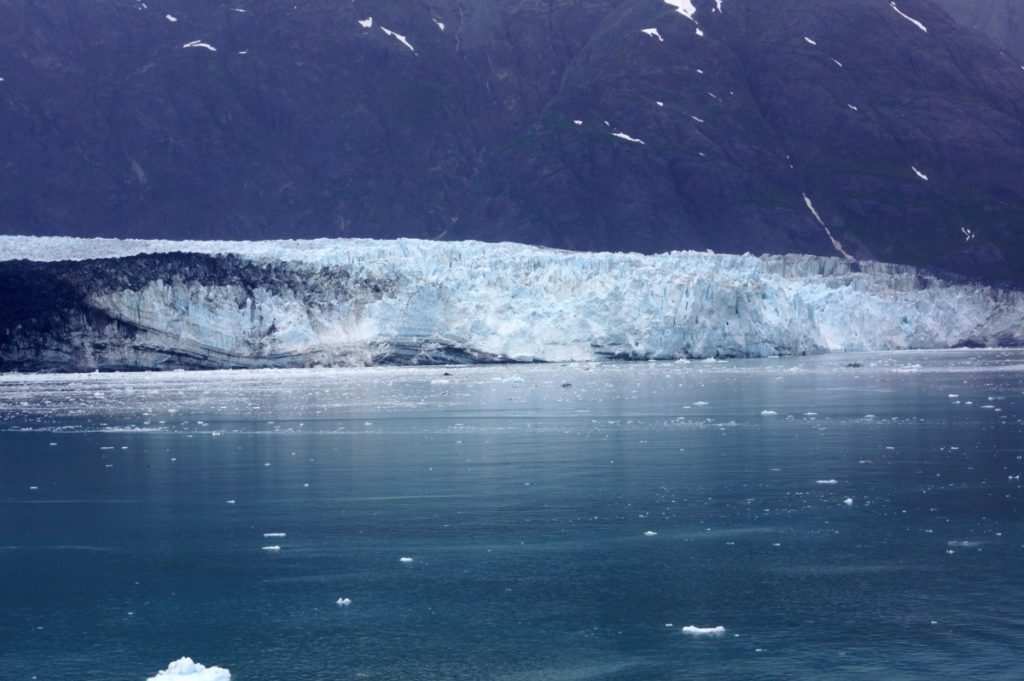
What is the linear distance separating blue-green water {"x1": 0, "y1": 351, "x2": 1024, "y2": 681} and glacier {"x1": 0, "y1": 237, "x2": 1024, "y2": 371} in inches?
438

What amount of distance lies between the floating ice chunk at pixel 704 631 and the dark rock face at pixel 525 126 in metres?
68.1

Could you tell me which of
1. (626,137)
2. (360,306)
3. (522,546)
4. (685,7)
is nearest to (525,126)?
(626,137)

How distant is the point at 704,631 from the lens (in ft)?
20.8

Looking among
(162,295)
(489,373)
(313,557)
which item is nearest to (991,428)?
(313,557)

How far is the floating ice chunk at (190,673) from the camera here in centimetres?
571

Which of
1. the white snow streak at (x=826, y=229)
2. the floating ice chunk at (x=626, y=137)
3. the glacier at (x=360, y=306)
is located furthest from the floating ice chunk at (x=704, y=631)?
the floating ice chunk at (x=626, y=137)

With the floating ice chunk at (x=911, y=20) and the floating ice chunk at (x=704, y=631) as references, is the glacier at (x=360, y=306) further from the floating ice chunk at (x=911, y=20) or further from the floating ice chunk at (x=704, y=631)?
the floating ice chunk at (x=911, y=20)

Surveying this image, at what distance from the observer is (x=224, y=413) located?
18484 mm

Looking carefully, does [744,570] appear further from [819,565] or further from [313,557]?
[313,557]

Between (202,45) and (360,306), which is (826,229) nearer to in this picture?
(202,45)

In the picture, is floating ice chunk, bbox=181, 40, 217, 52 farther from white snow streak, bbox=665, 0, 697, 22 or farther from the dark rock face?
white snow streak, bbox=665, 0, 697, 22

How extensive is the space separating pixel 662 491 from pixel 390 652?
15.2 feet

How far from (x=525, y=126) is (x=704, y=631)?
8041cm

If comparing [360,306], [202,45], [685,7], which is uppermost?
[685,7]
